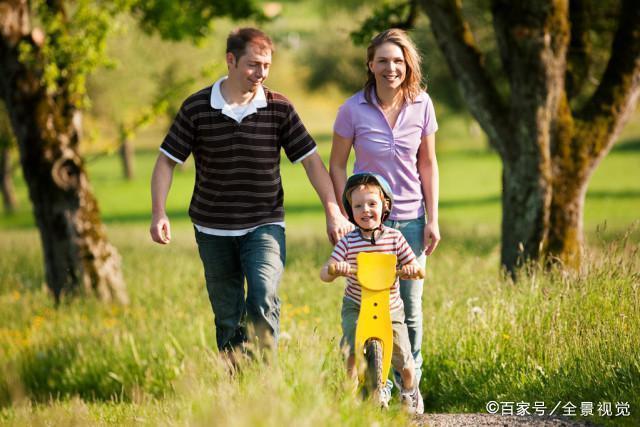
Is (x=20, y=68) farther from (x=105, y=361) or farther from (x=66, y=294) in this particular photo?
(x=105, y=361)

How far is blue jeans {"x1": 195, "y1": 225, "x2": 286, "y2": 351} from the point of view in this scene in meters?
4.90

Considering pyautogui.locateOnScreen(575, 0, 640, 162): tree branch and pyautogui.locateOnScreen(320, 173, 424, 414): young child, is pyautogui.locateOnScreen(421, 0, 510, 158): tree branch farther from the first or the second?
pyautogui.locateOnScreen(320, 173, 424, 414): young child

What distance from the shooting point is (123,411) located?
17.8 feet

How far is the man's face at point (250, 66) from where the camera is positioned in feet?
15.7

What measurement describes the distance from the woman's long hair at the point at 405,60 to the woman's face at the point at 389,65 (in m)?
0.03

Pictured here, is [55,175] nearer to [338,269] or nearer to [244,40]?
[244,40]

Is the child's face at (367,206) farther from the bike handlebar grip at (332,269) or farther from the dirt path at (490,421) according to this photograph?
the dirt path at (490,421)

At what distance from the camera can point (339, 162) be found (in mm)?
5117

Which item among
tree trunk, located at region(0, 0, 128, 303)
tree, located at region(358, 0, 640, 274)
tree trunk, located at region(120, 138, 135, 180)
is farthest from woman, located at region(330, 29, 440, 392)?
tree trunk, located at region(120, 138, 135, 180)

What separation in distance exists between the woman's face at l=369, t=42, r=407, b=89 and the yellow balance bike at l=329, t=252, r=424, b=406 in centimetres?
103

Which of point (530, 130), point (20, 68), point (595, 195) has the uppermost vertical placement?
point (20, 68)

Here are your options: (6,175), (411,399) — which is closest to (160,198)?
(411,399)

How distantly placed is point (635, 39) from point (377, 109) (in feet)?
13.6

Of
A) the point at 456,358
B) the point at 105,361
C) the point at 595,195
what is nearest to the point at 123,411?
the point at 105,361
